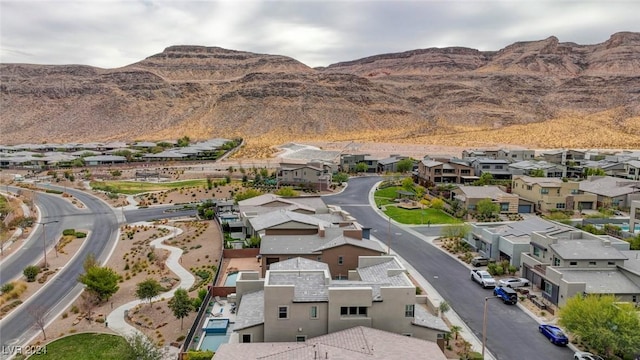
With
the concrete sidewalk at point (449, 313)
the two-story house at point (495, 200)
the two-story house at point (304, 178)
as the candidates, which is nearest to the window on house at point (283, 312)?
the concrete sidewalk at point (449, 313)

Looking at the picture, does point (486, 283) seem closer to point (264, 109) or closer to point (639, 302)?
point (639, 302)

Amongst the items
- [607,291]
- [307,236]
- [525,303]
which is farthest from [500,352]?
[307,236]

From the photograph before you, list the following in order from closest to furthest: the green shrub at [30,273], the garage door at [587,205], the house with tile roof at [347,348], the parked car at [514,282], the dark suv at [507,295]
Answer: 1. the house with tile roof at [347,348]
2. the dark suv at [507,295]
3. the parked car at [514,282]
4. the green shrub at [30,273]
5. the garage door at [587,205]

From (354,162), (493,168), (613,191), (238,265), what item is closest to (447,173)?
(493,168)

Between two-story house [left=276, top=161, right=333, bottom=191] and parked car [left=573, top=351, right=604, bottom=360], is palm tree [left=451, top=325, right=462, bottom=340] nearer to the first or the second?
parked car [left=573, top=351, right=604, bottom=360]

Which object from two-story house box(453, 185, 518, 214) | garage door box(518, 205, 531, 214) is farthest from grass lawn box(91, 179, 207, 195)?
garage door box(518, 205, 531, 214)

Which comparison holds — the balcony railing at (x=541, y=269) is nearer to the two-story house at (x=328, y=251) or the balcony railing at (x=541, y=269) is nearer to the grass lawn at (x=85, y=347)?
the two-story house at (x=328, y=251)
